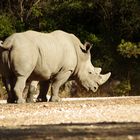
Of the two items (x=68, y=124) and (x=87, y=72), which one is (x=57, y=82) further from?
(x=68, y=124)

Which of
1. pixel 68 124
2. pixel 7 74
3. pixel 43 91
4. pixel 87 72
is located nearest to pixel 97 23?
pixel 87 72

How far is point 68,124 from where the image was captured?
11320mm

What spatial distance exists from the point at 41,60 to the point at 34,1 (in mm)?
15791

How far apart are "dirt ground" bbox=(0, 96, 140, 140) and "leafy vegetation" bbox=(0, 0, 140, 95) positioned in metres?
17.9

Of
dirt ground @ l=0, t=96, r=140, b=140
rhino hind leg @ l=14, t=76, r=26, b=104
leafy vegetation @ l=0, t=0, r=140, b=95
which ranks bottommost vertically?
leafy vegetation @ l=0, t=0, r=140, b=95

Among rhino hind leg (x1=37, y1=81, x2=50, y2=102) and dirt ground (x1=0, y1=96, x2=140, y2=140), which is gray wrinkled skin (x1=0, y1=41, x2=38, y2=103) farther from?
dirt ground (x1=0, y1=96, x2=140, y2=140)

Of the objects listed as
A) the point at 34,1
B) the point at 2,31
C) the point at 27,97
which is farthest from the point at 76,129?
the point at 34,1

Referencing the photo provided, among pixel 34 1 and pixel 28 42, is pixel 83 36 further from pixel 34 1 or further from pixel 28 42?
pixel 28 42

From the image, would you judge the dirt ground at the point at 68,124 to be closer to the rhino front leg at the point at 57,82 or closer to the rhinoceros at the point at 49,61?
the rhinoceros at the point at 49,61

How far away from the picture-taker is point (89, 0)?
117ft

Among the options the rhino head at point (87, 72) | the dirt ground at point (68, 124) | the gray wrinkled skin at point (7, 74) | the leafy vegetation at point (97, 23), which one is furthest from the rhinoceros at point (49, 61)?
the leafy vegetation at point (97, 23)

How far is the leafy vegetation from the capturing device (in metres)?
34.6

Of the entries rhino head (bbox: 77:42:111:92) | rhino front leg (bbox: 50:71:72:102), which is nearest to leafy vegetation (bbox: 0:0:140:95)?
rhino head (bbox: 77:42:111:92)

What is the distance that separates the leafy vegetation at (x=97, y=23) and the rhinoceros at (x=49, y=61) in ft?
36.4
